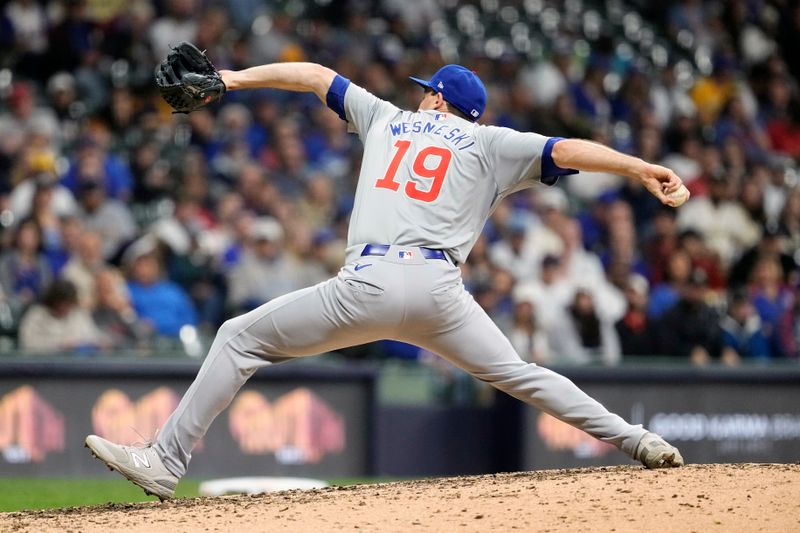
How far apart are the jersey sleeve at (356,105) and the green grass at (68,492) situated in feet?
9.98

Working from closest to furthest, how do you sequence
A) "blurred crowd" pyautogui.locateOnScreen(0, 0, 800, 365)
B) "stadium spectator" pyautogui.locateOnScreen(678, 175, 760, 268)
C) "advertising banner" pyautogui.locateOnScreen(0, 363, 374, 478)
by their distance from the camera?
"advertising banner" pyautogui.locateOnScreen(0, 363, 374, 478) < "blurred crowd" pyautogui.locateOnScreen(0, 0, 800, 365) < "stadium spectator" pyautogui.locateOnScreen(678, 175, 760, 268)

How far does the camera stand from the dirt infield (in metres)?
5.16

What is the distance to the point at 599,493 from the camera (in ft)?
18.4

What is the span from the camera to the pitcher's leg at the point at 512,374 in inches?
223

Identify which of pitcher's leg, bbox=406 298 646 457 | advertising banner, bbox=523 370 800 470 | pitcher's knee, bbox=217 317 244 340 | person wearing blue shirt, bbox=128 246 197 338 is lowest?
advertising banner, bbox=523 370 800 470

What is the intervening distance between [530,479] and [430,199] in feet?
5.08

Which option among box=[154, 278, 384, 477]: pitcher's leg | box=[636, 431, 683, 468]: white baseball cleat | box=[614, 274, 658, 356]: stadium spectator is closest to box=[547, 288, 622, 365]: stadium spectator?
box=[614, 274, 658, 356]: stadium spectator

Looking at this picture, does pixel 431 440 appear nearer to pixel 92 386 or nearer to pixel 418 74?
pixel 92 386

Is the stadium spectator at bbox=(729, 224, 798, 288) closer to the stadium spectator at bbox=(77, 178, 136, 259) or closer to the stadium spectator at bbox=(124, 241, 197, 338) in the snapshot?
the stadium spectator at bbox=(124, 241, 197, 338)

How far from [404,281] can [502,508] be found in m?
1.07

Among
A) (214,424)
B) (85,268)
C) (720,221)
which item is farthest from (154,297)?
(720,221)

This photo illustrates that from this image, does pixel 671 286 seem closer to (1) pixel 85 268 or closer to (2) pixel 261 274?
(2) pixel 261 274

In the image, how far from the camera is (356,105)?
597 centimetres

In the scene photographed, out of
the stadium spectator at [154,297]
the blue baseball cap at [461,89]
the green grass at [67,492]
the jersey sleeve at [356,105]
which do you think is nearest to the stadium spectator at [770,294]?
the stadium spectator at [154,297]
